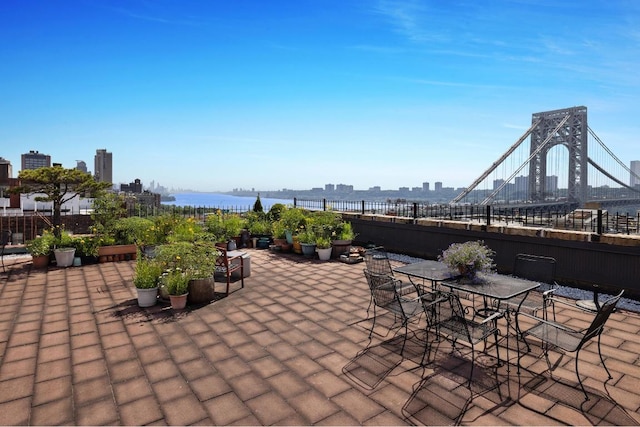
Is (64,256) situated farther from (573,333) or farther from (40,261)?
(573,333)

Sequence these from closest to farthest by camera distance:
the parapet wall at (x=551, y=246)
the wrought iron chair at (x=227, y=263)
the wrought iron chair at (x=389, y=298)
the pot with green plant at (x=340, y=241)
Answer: the wrought iron chair at (x=389, y=298)
the parapet wall at (x=551, y=246)
the wrought iron chair at (x=227, y=263)
the pot with green plant at (x=340, y=241)

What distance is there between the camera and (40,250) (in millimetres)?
7441

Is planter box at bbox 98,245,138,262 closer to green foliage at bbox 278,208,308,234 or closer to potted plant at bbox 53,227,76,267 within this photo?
potted plant at bbox 53,227,76,267

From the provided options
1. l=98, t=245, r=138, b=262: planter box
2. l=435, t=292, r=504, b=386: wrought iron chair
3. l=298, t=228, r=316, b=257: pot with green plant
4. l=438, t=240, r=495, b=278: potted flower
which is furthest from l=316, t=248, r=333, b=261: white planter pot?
l=435, t=292, r=504, b=386: wrought iron chair

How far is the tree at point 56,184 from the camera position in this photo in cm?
748

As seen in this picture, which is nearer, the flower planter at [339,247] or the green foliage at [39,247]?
the green foliage at [39,247]

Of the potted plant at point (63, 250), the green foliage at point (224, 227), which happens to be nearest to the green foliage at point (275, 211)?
the green foliage at point (224, 227)

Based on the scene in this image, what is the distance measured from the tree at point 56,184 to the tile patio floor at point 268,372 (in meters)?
3.35

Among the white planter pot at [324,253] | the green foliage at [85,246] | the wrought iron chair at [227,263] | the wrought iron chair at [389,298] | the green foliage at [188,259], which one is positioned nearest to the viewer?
the wrought iron chair at [389,298]

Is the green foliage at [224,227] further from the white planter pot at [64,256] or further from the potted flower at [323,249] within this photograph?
the white planter pot at [64,256]

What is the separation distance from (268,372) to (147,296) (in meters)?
2.82

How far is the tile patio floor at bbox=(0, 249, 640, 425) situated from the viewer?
261 centimetres

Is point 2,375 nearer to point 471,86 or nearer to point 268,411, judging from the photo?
point 268,411

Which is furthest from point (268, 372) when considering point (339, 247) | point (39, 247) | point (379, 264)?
point (39, 247)
